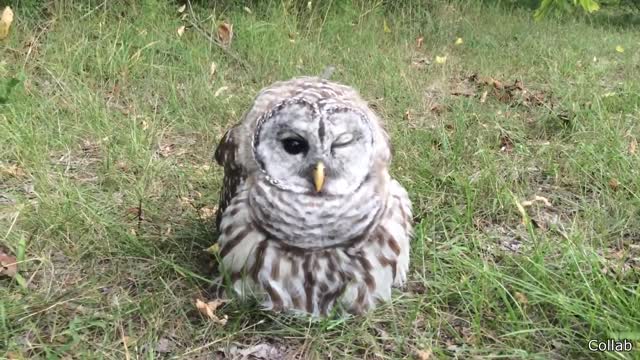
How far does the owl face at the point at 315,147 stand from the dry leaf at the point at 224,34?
305 cm

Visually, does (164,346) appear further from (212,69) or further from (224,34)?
(224,34)

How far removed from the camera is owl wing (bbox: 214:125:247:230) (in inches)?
89.2

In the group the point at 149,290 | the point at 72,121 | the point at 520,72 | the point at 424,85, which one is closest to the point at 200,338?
the point at 149,290

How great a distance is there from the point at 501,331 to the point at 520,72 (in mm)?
3499

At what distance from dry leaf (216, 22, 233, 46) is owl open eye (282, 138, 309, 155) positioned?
311 cm

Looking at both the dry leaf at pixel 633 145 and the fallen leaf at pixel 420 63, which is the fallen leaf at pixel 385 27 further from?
the dry leaf at pixel 633 145

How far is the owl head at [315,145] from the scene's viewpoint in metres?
1.94

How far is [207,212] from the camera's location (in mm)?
2980

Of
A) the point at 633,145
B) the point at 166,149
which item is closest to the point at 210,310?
the point at 166,149

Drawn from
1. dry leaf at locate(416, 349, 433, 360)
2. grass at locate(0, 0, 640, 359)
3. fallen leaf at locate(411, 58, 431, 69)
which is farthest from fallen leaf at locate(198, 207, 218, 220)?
fallen leaf at locate(411, 58, 431, 69)

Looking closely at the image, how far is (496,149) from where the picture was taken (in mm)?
3648

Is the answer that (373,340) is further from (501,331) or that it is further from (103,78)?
(103,78)

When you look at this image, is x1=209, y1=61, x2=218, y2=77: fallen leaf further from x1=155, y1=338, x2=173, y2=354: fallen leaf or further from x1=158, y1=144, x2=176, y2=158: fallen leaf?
x1=155, y1=338, x2=173, y2=354: fallen leaf

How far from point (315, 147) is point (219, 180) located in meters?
1.37
